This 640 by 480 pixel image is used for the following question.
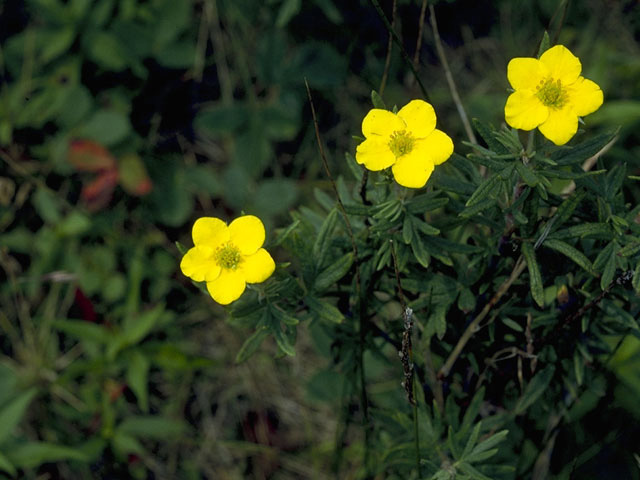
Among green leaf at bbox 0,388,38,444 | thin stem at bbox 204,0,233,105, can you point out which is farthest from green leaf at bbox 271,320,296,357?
thin stem at bbox 204,0,233,105

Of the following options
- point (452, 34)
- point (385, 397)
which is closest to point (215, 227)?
point (385, 397)

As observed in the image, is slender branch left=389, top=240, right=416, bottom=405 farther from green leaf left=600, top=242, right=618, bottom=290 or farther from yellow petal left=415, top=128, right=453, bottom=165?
green leaf left=600, top=242, right=618, bottom=290

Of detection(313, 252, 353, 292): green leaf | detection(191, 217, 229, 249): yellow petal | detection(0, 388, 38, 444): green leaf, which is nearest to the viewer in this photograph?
detection(191, 217, 229, 249): yellow petal

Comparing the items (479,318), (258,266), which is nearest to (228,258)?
(258,266)

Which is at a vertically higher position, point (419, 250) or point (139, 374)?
point (419, 250)

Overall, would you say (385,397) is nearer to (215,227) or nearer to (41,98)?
(215,227)

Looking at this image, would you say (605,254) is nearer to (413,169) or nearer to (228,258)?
(413,169)
